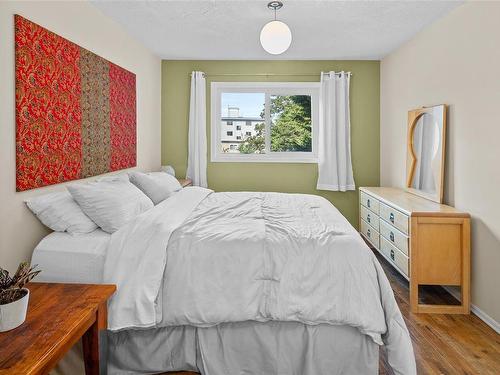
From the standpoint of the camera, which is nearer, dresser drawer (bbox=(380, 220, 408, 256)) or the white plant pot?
the white plant pot

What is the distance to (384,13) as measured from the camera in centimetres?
321

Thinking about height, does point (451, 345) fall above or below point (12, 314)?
below

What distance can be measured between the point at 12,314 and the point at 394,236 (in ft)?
9.46

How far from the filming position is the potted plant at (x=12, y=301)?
53.1 inches

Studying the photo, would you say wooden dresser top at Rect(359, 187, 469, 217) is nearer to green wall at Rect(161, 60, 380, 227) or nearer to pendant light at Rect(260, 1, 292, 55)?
green wall at Rect(161, 60, 380, 227)

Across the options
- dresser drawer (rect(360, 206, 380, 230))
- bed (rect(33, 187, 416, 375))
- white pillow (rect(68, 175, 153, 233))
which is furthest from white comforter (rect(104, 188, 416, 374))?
dresser drawer (rect(360, 206, 380, 230))

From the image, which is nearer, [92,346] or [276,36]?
[92,346]

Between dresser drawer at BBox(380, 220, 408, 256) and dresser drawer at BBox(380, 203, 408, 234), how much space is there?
0.15 feet

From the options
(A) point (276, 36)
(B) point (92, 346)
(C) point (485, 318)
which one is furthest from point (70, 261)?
(C) point (485, 318)

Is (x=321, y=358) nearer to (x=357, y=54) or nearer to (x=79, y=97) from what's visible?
(x=79, y=97)

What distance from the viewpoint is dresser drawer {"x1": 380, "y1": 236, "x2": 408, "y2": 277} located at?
304 centimetres

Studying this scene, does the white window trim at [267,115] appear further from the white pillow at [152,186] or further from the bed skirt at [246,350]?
the bed skirt at [246,350]

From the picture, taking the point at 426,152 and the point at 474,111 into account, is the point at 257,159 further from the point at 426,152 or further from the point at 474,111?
the point at 474,111

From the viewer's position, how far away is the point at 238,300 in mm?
1944
